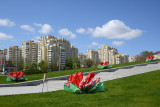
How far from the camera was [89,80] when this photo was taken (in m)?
8.45

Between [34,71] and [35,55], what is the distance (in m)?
77.3

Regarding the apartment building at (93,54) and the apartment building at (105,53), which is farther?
the apartment building at (93,54)

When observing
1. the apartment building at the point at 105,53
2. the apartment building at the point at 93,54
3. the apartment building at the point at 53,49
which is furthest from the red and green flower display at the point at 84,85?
the apartment building at the point at 105,53

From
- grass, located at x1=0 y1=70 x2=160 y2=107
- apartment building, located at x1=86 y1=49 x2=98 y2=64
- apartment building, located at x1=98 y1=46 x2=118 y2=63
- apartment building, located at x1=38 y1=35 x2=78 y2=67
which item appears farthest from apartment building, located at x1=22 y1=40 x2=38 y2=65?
grass, located at x1=0 y1=70 x2=160 y2=107

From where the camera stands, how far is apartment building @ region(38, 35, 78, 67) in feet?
293

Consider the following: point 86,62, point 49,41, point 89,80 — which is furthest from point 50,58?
point 89,80

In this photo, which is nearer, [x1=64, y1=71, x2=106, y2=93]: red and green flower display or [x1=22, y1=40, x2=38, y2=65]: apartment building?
[x1=64, y1=71, x2=106, y2=93]: red and green flower display

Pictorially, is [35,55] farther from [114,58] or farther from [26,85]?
[26,85]

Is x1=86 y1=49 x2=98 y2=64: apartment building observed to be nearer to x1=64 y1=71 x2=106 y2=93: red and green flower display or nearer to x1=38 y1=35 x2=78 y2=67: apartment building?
x1=38 y1=35 x2=78 y2=67: apartment building

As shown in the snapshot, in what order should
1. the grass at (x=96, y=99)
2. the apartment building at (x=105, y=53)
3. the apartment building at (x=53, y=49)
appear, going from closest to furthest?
the grass at (x=96, y=99)
the apartment building at (x=53, y=49)
the apartment building at (x=105, y=53)

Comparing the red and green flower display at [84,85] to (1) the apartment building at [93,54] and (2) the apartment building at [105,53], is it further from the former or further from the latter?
(2) the apartment building at [105,53]

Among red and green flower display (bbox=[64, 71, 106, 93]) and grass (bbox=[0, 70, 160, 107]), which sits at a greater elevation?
red and green flower display (bbox=[64, 71, 106, 93])

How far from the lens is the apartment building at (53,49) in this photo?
8938 centimetres

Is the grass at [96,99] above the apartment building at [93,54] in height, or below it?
below
